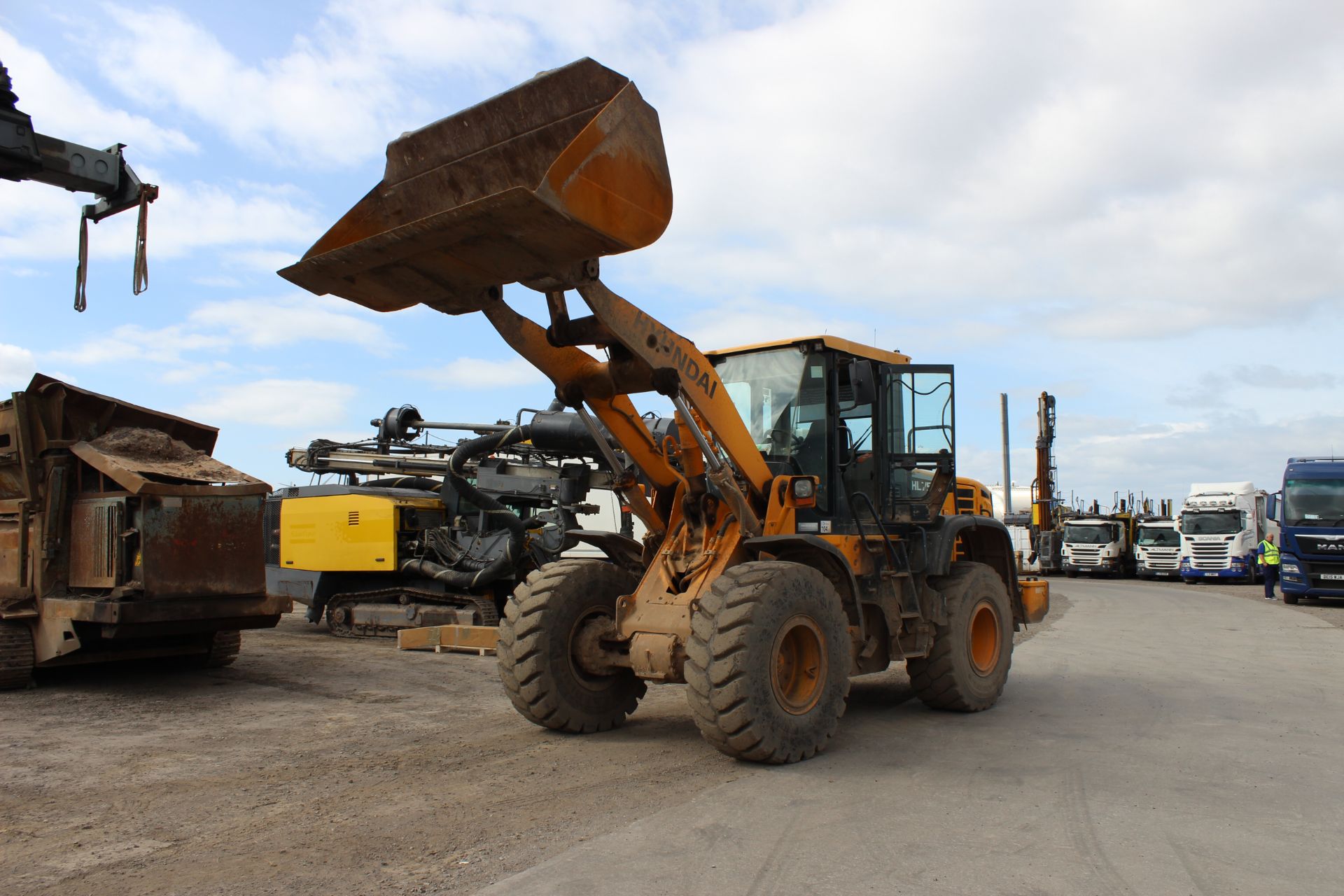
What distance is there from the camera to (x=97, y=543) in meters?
8.96

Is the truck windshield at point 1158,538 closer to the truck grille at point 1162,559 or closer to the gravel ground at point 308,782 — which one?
the truck grille at point 1162,559

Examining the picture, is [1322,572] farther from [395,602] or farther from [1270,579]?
[395,602]

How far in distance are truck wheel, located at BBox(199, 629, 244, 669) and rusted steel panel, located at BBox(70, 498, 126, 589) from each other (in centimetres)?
145

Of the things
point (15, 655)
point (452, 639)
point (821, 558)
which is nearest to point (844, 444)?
point (821, 558)

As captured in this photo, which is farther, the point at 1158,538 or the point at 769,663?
the point at 1158,538

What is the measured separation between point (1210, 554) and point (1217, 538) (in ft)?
1.73

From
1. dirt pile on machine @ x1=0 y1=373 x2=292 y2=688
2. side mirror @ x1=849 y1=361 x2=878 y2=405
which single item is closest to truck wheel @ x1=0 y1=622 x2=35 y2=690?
dirt pile on machine @ x1=0 y1=373 x2=292 y2=688

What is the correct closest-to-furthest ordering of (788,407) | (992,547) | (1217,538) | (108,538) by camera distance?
(788,407) < (108,538) < (992,547) < (1217,538)

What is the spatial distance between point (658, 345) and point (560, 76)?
1.63 m

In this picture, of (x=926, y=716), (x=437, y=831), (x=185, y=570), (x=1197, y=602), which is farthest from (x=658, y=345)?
(x=1197, y=602)

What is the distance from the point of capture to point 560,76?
5852mm

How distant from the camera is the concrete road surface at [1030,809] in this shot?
4.19 m

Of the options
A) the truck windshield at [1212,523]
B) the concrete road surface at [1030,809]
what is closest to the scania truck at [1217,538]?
the truck windshield at [1212,523]

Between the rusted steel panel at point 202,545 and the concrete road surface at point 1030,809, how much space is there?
17.5 ft
